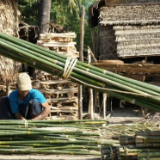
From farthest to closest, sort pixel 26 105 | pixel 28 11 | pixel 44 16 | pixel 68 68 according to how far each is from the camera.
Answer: pixel 28 11, pixel 44 16, pixel 26 105, pixel 68 68

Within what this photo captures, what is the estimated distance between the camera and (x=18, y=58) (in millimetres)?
2623

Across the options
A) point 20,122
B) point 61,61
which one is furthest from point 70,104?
point 61,61

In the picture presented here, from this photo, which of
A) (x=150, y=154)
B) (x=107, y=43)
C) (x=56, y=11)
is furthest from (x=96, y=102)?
(x=150, y=154)

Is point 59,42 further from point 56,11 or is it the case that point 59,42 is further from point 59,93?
point 56,11

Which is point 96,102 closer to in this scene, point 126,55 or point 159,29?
point 126,55

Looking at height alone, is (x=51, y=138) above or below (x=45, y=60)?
below

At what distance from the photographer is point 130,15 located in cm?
1419

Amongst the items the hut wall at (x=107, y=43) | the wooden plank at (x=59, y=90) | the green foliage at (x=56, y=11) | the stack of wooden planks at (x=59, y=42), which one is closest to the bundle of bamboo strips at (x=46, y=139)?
the stack of wooden planks at (x=59, y=42)

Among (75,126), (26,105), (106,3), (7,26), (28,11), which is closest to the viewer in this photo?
(75,126)

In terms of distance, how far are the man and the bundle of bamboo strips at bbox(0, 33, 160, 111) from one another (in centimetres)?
218

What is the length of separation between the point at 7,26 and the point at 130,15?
6181 mm

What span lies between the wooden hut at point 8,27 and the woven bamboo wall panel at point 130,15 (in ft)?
15.7

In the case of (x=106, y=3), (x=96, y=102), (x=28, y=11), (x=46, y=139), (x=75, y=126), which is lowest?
(x=96, y=102)

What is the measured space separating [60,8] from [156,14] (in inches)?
218
